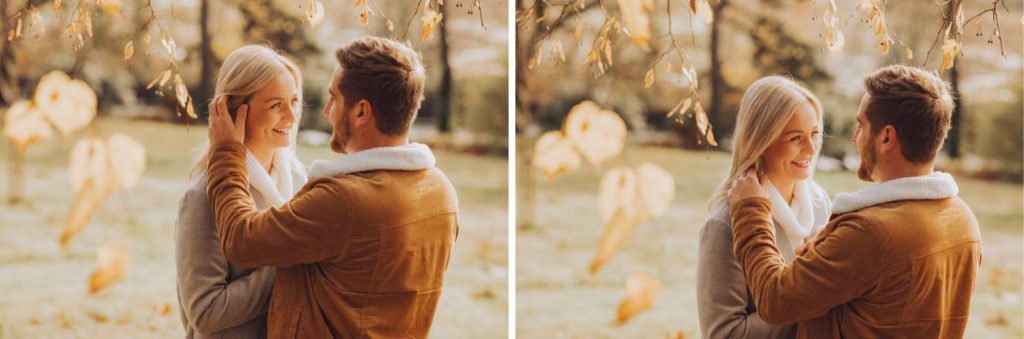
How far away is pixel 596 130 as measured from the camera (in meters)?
3.93

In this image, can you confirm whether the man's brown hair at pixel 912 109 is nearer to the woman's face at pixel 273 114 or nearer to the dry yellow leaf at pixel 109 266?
the woman's face at pixel 273 114

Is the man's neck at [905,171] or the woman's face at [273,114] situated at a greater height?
the woman's face at [273,114]

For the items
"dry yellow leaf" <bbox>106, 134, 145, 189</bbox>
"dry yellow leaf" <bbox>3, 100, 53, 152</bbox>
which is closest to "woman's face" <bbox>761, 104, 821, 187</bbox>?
"dry yellow leaf" <bbox>106, 134, 145, 189</bbox>

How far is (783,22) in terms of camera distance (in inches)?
148

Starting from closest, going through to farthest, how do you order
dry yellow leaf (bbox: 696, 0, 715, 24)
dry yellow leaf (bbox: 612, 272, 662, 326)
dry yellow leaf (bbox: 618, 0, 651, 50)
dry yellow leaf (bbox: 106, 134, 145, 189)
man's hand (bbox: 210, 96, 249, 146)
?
man's hand (bbox: 210, 96, 249, 146) < dry yellow leaf (bbox: 696, 0, 715, 24) < dry yellow leaf (bbox: 106, 134, 145, 189) < dry yellow leaf (bbox: 618, 0, 651, 50) < dry yellow leaf (bbox: 612, 272, 662, 326)

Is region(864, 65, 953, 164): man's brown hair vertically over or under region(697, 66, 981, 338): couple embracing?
over

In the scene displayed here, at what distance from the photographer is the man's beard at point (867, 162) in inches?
80.4

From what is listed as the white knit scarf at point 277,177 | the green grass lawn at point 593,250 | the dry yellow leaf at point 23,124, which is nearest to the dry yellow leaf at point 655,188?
the green grass lawn at point 593,250

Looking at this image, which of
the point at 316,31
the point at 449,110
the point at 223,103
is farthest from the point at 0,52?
the point at 223,103

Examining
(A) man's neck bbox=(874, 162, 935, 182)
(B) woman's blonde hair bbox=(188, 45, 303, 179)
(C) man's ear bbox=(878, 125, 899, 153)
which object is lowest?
(A) man's neck bbox=(874, 162, 935, 182)

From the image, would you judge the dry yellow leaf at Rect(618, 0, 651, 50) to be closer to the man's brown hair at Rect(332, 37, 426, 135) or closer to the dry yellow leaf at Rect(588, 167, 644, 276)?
the dry yellow leaf at Rect(588, 167, 644, 276)

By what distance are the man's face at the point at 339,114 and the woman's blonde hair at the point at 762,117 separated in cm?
82

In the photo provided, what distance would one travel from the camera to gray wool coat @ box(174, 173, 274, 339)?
2.09m

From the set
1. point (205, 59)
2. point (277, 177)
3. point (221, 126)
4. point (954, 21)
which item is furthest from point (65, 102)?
point (954, 21)
